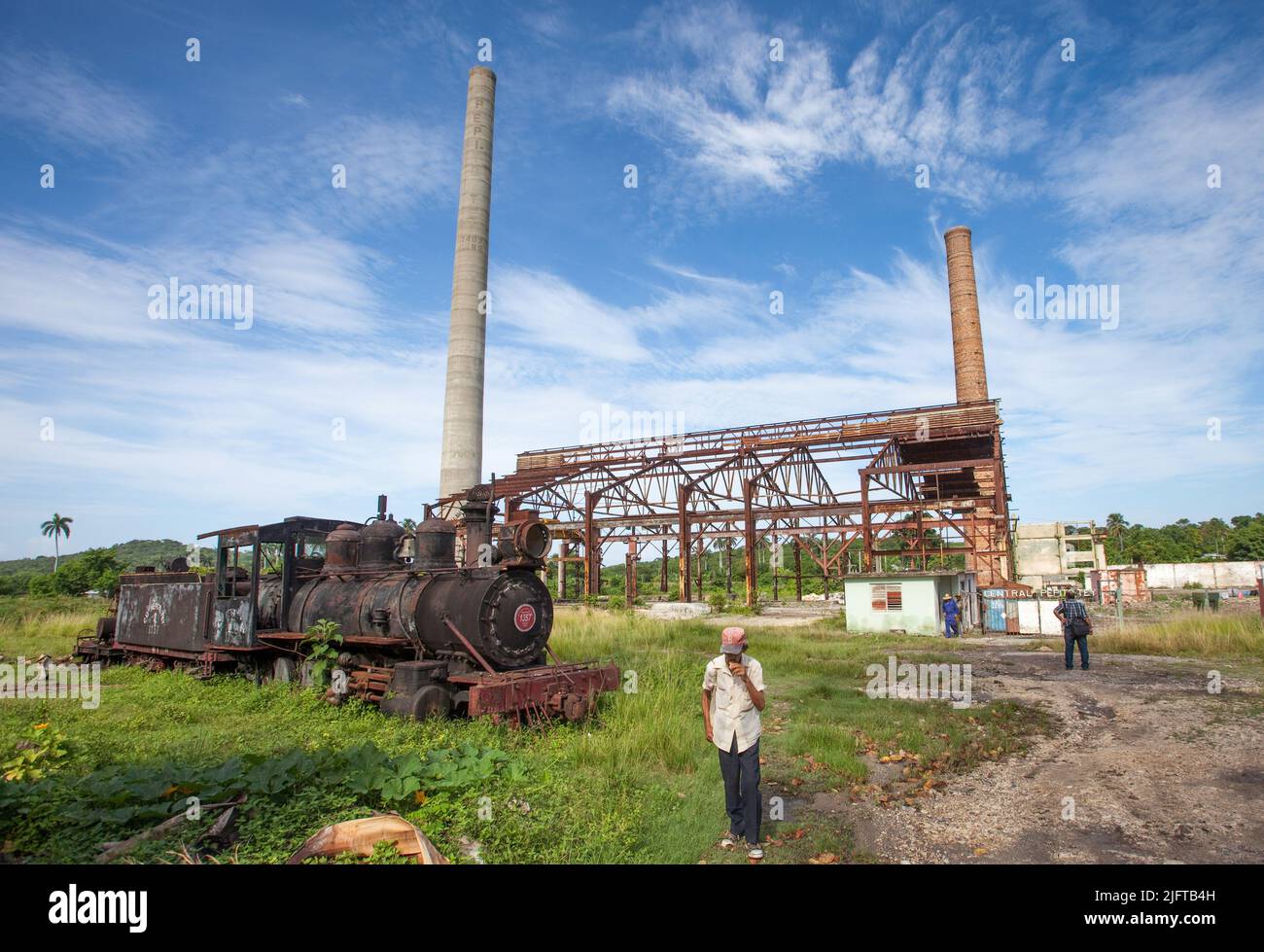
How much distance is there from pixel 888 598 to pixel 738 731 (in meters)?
18.6

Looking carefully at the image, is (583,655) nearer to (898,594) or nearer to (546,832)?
(546,832)

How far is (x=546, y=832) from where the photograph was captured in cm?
513

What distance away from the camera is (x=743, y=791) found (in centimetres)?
543

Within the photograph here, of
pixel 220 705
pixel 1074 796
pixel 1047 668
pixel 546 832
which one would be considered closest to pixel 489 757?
pixel 546 832

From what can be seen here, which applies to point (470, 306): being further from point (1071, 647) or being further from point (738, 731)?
point (738, 731)

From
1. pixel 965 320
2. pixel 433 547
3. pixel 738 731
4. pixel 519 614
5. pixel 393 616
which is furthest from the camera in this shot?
pixel 965 320

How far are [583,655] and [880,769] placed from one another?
27.4ft

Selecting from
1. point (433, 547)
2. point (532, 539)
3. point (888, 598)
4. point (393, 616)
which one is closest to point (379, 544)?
point (433, 547)

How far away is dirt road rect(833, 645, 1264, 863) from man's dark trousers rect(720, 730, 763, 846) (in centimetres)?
93

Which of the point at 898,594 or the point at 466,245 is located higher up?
the point at 466,245

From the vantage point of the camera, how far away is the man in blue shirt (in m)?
20.5

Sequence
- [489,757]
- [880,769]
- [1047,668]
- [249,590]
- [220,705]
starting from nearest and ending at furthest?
[489,757] → [880,769] → [220,705] → [249,590] → [1047,668]

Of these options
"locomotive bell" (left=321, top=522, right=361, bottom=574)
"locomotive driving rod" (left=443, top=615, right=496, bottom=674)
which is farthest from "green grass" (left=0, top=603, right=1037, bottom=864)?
"locomotive bell" (left=321, top=522, right=361, bottom=574)

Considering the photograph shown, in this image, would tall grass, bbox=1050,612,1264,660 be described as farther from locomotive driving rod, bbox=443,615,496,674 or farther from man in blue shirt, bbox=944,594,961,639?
locomotive driving rod, bbox=443,615,496,674
